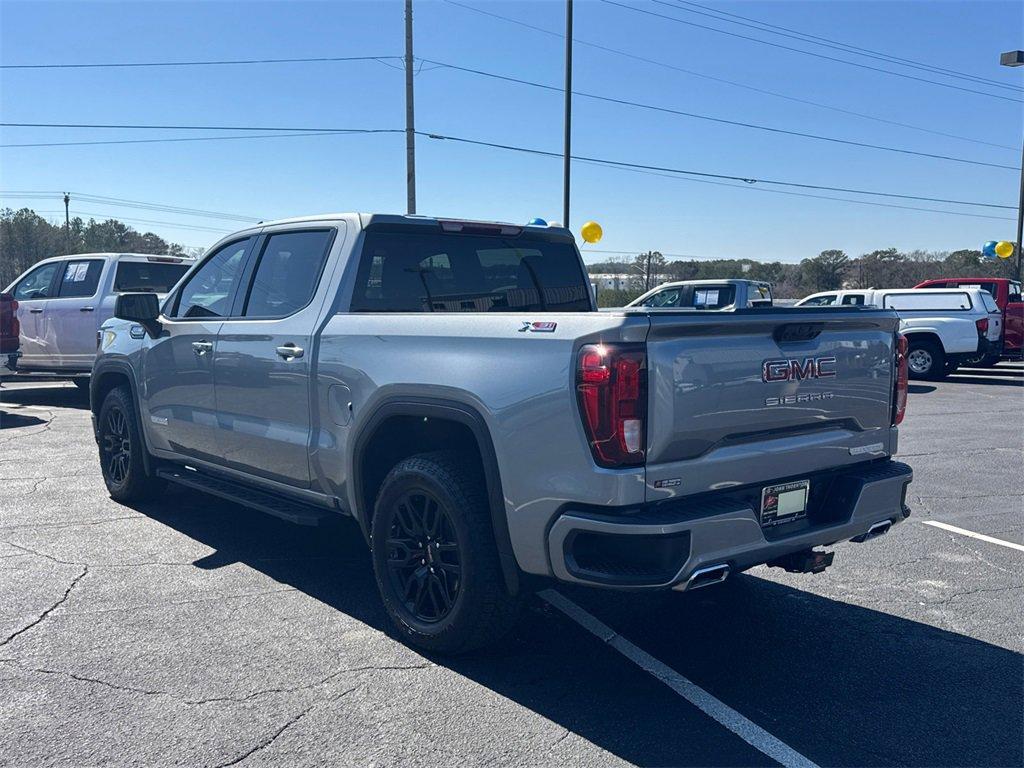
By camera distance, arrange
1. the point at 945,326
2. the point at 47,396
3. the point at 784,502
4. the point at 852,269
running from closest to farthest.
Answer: the point at 784,502, the point at 47,396, the point at 945,326, the point at 852,269

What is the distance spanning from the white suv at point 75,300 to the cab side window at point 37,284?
0.6 inches

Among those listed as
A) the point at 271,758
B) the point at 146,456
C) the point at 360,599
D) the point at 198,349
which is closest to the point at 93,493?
the point at 146,456

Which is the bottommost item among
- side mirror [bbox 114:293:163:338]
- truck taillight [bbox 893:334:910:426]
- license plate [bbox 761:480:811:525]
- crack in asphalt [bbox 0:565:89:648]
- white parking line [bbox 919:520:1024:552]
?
white parking line [bbox 919:520:1024:552]

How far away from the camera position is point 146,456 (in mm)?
6523

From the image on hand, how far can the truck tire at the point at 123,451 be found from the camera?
21.4 ft

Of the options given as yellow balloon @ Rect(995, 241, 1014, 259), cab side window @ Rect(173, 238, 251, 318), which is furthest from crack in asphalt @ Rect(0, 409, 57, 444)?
yellow balloon @ Rect(995, 241, 1014, 259)

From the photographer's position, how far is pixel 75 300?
12.7 m

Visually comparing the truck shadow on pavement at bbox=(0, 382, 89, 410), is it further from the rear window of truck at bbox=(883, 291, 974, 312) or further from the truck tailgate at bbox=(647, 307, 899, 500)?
the rear window of truck at bbox=(883, 291, 974, 312)

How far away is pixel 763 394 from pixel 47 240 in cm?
6707

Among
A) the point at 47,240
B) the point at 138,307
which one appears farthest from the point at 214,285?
the point at 47,240

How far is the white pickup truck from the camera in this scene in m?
18.0

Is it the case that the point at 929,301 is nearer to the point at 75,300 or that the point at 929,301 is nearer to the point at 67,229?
the point at 75,300

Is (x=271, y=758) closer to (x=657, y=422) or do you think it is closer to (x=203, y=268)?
(x=657, y=422)

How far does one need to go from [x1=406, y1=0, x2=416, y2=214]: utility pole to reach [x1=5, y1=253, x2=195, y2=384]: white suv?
11.4 metres
